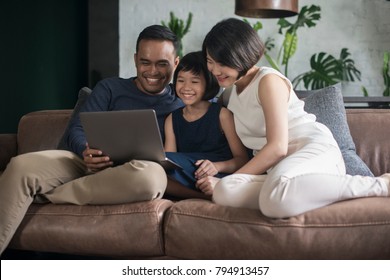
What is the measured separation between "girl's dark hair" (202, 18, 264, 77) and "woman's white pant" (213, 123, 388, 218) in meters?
0.38

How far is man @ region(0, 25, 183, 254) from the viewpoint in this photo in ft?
6.74

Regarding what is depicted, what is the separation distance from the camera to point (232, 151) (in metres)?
2.44

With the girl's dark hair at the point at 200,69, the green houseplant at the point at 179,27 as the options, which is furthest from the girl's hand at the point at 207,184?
the green houseplant at the point at 179,27

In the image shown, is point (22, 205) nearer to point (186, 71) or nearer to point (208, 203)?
point (208, 203)

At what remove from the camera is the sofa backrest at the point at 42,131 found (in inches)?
117

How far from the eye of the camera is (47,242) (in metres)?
2.09

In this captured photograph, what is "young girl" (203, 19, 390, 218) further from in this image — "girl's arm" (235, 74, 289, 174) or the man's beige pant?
the man's beige pant

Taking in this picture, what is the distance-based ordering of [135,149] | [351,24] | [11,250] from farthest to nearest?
[351,24], [11,250], [135,149]

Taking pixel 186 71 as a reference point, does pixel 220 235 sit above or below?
below

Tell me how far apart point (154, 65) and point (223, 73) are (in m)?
0.46
